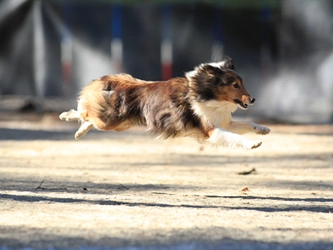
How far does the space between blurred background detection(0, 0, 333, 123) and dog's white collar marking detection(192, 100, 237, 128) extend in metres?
8.46

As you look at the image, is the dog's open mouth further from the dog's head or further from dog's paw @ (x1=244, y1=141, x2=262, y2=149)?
dog's paw @ (x1=244, y1=141, x2=262, y2=149)

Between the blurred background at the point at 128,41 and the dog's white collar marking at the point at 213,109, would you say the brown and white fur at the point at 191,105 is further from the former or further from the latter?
the blurred background at the point at 128,41

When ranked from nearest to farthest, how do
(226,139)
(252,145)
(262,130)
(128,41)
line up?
(252,145) < (226,139) < (262,130) < (128,41)

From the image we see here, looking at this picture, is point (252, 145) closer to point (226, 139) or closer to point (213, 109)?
point (226, 139)

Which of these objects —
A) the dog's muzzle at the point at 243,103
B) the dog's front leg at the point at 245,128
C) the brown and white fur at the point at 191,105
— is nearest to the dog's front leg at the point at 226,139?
the brown and white fur at the point at 191,105

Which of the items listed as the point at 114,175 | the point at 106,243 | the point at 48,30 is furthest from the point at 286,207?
the point at 48,30

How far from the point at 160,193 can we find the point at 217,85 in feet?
4.95

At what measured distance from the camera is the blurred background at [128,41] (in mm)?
17672

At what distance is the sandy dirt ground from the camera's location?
19.8 feet

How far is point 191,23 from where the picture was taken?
702 inches

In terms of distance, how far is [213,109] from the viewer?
914cm

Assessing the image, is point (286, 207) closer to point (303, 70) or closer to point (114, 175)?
point (114, 175)

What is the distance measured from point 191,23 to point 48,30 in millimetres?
3416

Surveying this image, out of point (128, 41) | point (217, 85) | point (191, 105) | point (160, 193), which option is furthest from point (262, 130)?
point (128, 41)
